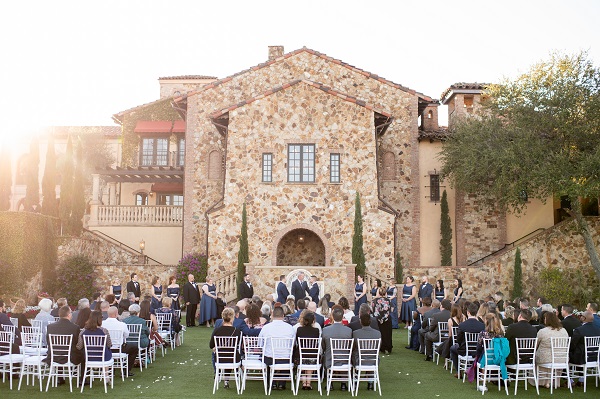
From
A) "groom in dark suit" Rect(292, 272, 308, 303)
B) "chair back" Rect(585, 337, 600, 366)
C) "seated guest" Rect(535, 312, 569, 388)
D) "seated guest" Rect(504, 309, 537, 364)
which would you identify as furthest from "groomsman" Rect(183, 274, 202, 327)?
"chair back" Rect(585, 337, 600, 366)

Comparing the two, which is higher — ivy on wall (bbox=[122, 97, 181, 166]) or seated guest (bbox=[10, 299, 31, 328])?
ivy on wall (bbox=[122, 97, 181, 166])

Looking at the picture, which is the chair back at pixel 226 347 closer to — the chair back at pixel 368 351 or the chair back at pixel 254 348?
the chair back at pixel 254 348

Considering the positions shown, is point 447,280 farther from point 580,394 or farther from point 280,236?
point 580,394

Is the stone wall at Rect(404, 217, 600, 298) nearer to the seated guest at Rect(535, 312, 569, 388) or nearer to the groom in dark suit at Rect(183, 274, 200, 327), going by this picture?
the groom in dark suit at Rect(183, 274, 200, 327)

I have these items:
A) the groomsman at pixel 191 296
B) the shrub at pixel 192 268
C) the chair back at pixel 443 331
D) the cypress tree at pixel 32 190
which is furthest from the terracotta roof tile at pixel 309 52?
the chair back at pixel 443 331

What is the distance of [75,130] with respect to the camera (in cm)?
4956

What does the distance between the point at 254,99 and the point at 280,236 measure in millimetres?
5608

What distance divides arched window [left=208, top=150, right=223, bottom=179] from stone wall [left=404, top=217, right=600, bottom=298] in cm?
946

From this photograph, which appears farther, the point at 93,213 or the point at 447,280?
the point at 93,213

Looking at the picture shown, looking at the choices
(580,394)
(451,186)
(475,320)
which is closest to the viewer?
(580,394)

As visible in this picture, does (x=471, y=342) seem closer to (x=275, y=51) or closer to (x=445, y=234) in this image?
(x=445, y=234)

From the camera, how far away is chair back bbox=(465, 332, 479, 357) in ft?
44.7

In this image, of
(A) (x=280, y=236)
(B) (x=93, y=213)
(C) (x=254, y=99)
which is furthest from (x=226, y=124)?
(B) (x=93, y=213)

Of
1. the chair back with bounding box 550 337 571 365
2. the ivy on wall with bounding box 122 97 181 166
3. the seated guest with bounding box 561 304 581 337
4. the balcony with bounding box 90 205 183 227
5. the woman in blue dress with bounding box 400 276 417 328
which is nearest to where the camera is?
the chair back with bounding box 550 337 571 365
